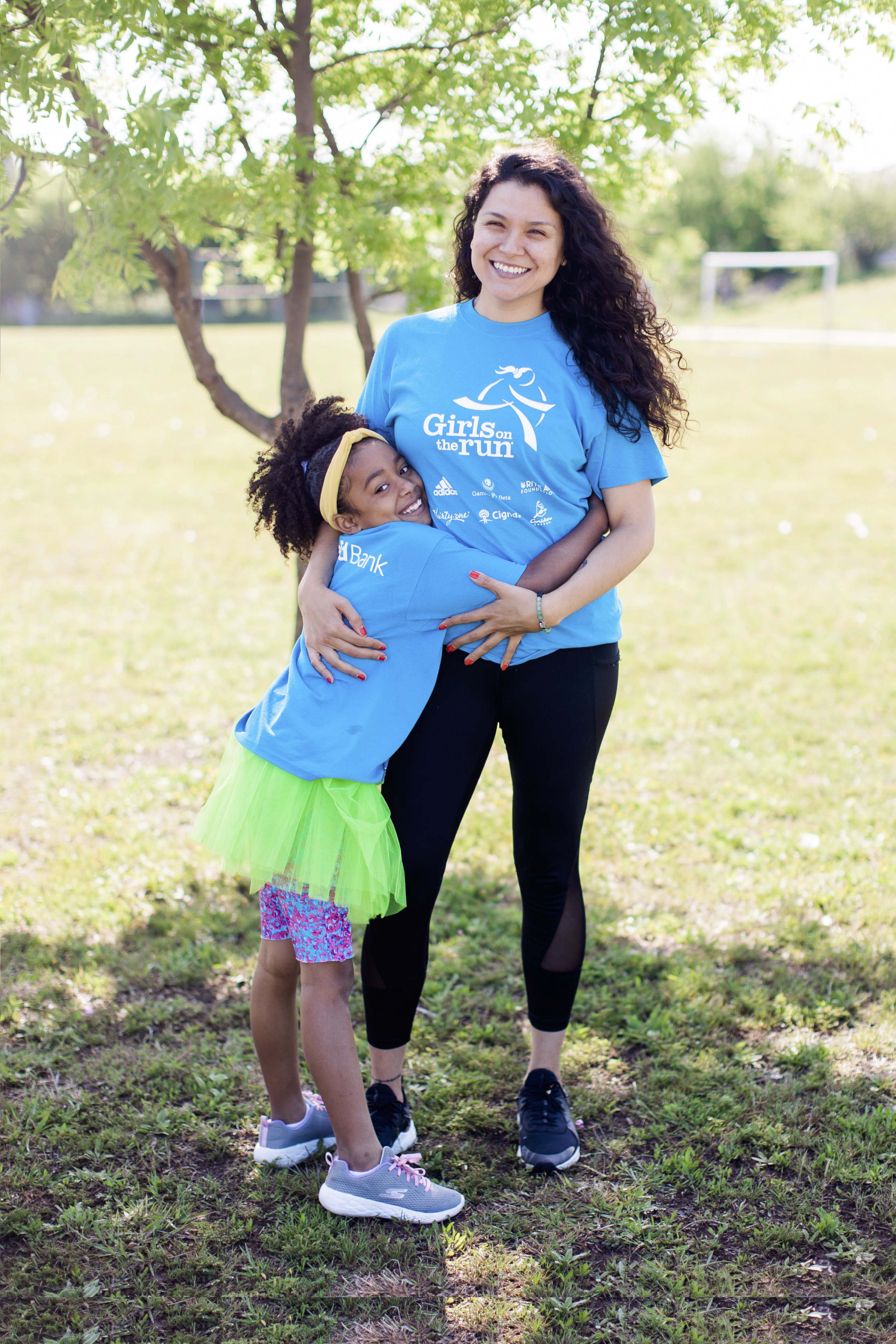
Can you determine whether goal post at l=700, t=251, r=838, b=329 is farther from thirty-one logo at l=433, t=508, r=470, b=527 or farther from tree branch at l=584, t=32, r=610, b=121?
thirty-one logo at l=433, t=508, r=470, b=527

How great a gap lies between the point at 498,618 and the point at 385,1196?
4.15 feet

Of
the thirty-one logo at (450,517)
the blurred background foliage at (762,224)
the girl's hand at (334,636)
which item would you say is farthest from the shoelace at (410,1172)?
the blurred background foliage at (762,224)

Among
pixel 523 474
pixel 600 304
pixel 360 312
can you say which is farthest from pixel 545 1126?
pixel 360 312

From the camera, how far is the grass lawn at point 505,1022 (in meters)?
2.21

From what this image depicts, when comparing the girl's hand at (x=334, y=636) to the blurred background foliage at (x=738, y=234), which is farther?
the blurred background foliage at (x=738, y=234)

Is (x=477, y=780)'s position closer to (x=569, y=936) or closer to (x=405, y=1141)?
(x=569, y=936)

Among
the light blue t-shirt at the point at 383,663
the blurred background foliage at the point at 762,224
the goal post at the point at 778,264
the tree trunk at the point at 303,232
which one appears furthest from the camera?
the blurred background foliage at the point at 762,224

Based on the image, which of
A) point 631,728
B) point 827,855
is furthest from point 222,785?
point 631,728

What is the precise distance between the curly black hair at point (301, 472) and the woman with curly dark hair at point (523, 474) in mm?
74

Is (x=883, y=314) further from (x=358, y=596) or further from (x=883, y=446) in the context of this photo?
(x=358, y=596)

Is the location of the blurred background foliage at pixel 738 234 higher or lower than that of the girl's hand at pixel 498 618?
higher

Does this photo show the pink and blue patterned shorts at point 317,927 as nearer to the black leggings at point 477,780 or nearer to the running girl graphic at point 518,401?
the black leggings at point 477,780

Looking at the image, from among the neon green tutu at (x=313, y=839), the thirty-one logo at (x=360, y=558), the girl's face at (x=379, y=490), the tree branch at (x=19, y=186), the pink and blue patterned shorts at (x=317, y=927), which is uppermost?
the tree branch at (x=19, y=186)

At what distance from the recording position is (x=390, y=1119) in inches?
101
